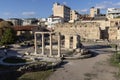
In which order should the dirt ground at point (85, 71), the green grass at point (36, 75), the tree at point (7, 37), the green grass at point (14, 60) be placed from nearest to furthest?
the green grass at point (36, 75) < the dirt ground at point (85, 71) < the green grass at point (14, 60) < the tree at point (7, 37)

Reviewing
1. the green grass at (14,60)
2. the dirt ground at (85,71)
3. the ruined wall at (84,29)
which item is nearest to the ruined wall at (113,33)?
the ruined wall at (84,29)

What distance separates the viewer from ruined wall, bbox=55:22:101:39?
7625cm

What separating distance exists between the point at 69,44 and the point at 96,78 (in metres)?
23.6

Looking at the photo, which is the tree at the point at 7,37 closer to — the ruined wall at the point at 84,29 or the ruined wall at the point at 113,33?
the ruined wall at the point at 84,29

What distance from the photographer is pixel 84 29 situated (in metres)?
78.2

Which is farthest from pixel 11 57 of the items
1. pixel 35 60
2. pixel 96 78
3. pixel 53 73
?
pixel 96 78

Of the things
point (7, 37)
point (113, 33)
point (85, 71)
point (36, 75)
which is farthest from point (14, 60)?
point (113, 33)

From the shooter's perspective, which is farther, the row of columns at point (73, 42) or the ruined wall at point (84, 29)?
the ruined wall at point (84, 29)

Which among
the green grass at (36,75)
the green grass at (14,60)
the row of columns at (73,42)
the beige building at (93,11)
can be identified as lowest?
the green grass at (36,75)

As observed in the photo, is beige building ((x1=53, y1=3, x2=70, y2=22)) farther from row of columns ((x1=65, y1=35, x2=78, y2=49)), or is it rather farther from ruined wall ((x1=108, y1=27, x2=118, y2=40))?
row of columns ((x1=65, y1=35, x2=78, y2=49))

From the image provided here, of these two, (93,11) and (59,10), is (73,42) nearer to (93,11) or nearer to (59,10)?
(59,10)

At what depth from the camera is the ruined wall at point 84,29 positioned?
3002 inches

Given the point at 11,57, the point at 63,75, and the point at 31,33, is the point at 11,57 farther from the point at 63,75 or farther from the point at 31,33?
the point at 31,33

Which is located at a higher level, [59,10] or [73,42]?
[59,10]
